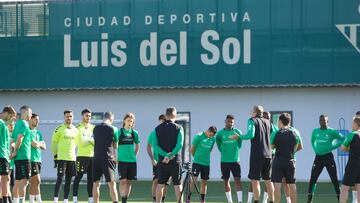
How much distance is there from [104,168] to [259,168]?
11.4 feet

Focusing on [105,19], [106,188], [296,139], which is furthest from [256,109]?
[105,19]

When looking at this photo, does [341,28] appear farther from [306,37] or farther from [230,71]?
[230,71]

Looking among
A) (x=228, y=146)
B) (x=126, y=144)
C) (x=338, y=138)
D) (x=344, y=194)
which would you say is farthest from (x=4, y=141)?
(x=338, y=138)

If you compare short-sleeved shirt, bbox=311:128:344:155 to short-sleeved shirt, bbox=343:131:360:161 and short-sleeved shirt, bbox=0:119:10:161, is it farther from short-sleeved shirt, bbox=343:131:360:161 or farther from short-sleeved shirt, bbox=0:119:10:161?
short-sleeved shirt, bbox=0:119:10:161

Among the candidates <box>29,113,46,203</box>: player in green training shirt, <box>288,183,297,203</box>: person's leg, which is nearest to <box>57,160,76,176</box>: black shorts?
<box>29,113,46,203</box>: player in green training shirt

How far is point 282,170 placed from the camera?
19.2 meters

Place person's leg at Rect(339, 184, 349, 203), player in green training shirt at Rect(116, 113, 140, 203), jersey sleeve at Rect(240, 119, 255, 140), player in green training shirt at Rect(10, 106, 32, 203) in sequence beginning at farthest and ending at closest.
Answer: player in green training shirt at Rect(116, 113, 140, 203)
jersey sleeve at Rect(240, 119, 255, 140)
player in green training shirt at Rect(10, 106, 32, 203)
person's leg at Rect(339, 184, 349, 203)

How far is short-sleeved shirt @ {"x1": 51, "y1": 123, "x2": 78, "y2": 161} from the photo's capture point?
69.3 feet

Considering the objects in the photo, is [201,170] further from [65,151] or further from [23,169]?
[23,169]

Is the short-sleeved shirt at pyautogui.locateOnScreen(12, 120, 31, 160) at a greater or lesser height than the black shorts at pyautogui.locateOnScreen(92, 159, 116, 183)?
greater

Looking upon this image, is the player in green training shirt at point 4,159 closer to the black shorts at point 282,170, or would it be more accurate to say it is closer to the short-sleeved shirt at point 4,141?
the short-sleeved shirt at point 4,141

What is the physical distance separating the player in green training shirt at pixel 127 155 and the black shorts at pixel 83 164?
0.95m

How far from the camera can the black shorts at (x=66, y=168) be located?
21125 millimetres

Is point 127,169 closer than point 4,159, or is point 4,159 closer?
point 4,159
